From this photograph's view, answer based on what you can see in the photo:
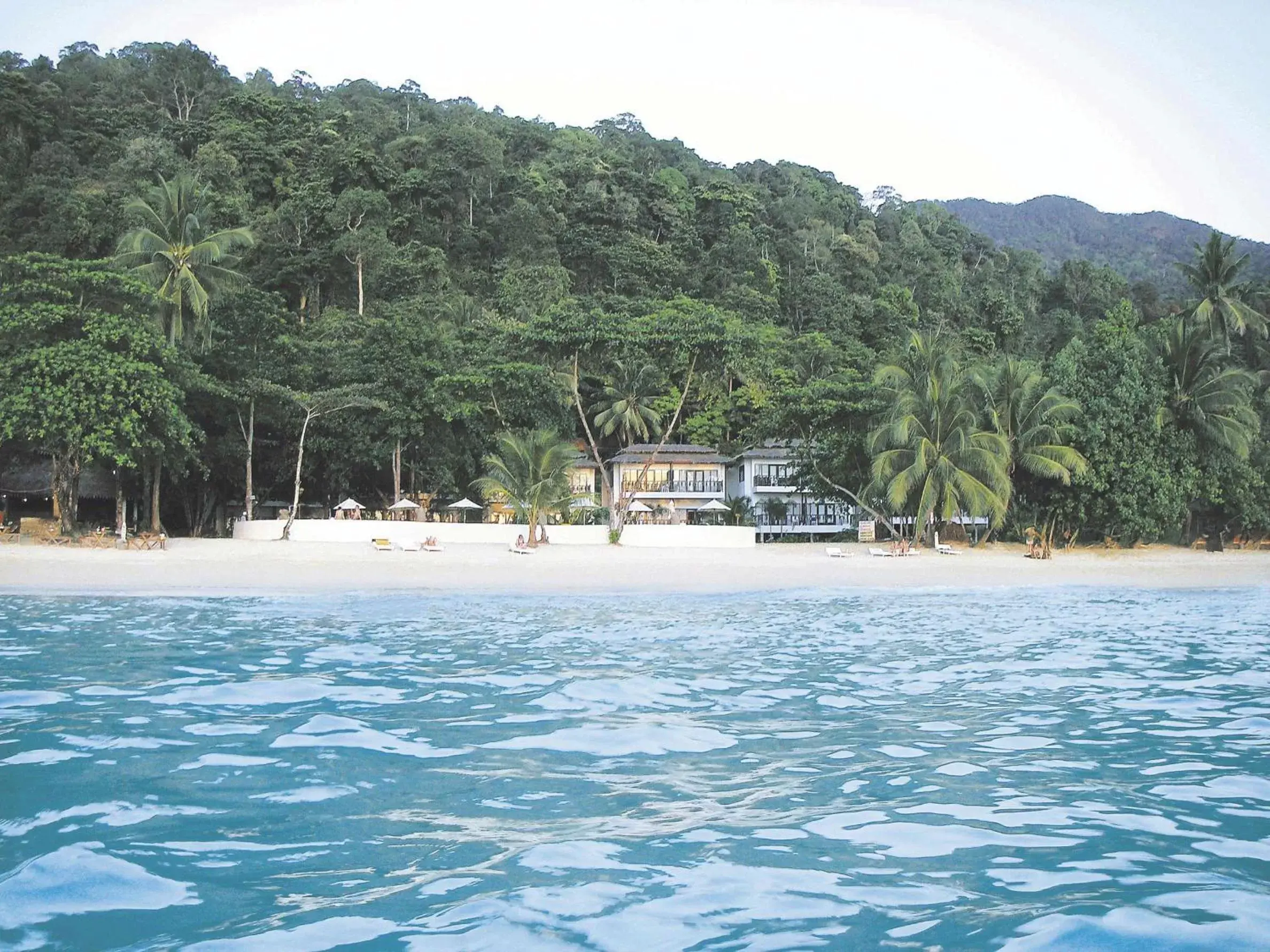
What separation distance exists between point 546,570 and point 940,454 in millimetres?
13637

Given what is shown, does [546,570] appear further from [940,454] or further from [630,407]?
[630,407]

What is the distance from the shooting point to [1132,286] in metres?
77.4

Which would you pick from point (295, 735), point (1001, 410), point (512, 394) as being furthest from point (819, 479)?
point (295, 735)

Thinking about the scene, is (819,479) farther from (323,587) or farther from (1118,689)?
A: (1118,689)

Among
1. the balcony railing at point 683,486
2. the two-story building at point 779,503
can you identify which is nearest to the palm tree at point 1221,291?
the two-story building at point 779,503

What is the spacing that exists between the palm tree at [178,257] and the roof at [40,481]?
7789 mm

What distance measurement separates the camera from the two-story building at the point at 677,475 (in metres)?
47.7

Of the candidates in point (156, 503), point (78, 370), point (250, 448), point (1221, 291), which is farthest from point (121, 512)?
point (1221, 291)

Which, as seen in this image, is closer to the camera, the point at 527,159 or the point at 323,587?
the point at 323,587

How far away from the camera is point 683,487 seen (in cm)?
4925

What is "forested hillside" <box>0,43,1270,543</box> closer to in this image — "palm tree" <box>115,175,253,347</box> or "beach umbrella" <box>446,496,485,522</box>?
"palm tree" <box>115,175,253,347</box>

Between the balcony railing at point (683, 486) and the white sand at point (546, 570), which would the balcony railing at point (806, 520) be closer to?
the balcony railing at point (683, 486)

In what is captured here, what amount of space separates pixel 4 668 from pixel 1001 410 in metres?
30.3

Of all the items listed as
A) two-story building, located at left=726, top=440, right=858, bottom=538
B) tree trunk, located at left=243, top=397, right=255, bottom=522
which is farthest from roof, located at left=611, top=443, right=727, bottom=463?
tree trunk, located at left=243, top=397, right=255, bottom=522
